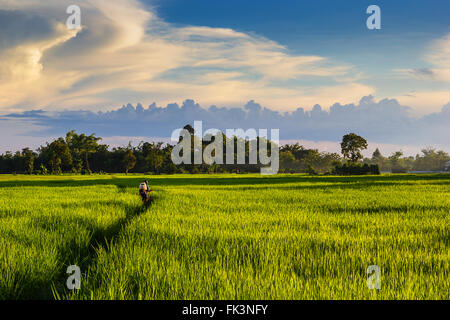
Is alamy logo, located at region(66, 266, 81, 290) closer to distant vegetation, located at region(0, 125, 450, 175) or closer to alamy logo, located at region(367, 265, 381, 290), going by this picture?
alamy logo, located at region(367, 265, 381, 290)

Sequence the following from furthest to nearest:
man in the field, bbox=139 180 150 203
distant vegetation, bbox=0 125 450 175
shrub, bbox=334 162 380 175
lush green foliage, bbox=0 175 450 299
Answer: distant vegetation, bbox=0 125 450 175 → shrub, bbox=334 162 380 175 → man in the field, bbox=139 180 150 203 → lush green foliage, bbox=0 175 450 299

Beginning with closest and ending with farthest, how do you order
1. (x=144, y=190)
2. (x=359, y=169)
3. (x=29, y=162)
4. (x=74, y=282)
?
(x=74, y=282) → (x=144, y=190) → (x=359, y=169) → (x=29, y=162)

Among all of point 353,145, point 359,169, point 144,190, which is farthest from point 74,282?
point 353,145

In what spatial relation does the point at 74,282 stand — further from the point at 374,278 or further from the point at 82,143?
the point at 82,143

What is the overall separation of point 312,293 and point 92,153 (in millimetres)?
74236

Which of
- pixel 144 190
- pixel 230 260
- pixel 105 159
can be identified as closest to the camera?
pixel 230 260

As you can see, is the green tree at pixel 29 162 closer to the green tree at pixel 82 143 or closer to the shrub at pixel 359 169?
the green tree at pixel 82 143

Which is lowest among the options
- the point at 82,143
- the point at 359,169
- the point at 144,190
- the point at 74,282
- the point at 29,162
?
the point at 74,282

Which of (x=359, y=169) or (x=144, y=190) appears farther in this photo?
(x=359, y=169)

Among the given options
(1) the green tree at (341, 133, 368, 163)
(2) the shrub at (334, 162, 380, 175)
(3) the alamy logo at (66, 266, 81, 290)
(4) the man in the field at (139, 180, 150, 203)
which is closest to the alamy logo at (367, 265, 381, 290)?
(3) the alamy logo at (66, 266, 81, 290)

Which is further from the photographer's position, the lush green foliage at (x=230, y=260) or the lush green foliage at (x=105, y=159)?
the lush green foliage at (x=105, y=159)

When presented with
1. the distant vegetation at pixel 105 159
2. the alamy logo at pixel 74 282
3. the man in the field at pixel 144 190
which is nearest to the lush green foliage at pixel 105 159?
the distant vegetation at pixel 105 159

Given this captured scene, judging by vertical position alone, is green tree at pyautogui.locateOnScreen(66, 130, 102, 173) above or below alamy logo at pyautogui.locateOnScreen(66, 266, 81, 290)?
above
